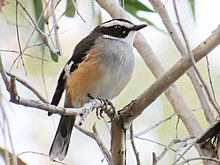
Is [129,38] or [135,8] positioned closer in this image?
[135,8]

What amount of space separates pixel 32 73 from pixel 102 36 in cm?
55

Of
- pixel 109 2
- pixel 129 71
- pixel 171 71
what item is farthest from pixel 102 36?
pixel 171 71

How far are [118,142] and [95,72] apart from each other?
942mm

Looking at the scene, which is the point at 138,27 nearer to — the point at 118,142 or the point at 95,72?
the point at 95,72

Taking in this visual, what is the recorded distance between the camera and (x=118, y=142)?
6.87 ft

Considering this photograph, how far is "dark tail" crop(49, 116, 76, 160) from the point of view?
10.3 feet

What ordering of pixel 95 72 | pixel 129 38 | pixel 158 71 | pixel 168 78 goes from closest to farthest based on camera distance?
pixel 168 78, pixel 158 71, pixel 95 72, pixel 129 38

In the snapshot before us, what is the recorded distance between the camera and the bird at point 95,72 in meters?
3.00

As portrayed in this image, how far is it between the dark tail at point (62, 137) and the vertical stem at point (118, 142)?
3.40 feet

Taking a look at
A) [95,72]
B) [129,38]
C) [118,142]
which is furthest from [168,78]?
[129,38]

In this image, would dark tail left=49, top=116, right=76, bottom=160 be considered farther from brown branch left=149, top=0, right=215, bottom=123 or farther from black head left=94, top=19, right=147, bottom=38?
brown branch left=149, top=0, right=215, bottom=123

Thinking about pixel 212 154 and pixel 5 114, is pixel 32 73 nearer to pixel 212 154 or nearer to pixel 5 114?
pixel 212 154

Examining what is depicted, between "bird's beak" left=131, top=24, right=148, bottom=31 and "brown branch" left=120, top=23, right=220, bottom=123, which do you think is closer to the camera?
"brown branch" left=120, top=23, right=220, bottom=123

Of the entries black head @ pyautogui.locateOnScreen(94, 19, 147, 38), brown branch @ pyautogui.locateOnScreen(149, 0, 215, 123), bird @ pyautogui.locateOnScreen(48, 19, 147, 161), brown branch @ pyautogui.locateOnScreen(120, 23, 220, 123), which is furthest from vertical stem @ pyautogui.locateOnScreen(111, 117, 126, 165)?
black head @ pyautogui.locateOnScreen(94, 19, 147, 38)
